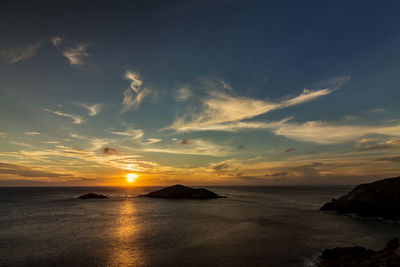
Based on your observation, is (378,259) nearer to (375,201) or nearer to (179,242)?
(179,242)

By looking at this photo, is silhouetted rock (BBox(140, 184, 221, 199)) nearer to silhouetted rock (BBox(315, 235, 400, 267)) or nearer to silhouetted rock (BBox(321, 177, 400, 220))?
silhouetted rock (BBox(321, 177, 400, 220))

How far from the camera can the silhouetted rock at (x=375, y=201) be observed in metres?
65.9

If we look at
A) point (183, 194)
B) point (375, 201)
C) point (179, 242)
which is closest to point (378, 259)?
point (179, 242)

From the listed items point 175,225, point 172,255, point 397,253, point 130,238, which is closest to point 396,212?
point 397,253

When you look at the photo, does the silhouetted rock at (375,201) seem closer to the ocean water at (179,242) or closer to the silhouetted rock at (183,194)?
the ocean water at (179,242)

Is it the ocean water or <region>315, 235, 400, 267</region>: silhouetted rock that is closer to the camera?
<region>315, 235, 400, 267</region>: silhouetted rock

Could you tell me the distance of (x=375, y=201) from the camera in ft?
234

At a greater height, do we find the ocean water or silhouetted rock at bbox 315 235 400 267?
silhouetted rock at bbox 315 235 400 267

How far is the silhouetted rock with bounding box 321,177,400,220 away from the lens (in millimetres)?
65938

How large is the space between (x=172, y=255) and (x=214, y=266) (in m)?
7.80

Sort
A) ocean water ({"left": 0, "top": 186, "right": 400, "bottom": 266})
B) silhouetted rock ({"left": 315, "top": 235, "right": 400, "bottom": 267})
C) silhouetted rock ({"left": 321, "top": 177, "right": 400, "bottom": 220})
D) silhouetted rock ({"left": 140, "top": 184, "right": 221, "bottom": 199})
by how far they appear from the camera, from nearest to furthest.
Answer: silhouetted rock ({"left": 315, "top": 235, "right": 400, "bottom": 267}), ocean water ({"left": 0, "top": 186, "right": 400, "bottom": 266}), silhouetted rock ({"left": 321, "top": 177, "right": 400, "bottom": 220}), silhouetted rock ({"left": 140, "top": 184, "right": 221, "bottom": 199})

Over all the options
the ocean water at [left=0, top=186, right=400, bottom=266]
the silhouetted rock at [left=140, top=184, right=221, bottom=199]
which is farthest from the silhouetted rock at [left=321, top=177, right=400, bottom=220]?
the silhouetted rock at [left=140, top=184, right=221, bottom=199]

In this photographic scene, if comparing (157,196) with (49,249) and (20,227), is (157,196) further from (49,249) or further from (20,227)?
(49,249)

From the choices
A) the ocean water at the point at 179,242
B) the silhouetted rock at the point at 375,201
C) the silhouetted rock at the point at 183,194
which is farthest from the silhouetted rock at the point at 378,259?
the silhouetted rock at the point at 183,194
